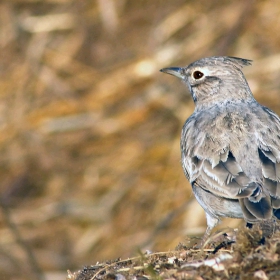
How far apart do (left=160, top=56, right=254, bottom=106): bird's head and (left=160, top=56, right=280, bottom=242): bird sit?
1 cm

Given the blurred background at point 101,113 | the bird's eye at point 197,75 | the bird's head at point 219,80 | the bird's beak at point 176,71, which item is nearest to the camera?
the bird's head at point 219,80

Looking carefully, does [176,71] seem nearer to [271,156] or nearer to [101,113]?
[271,156]

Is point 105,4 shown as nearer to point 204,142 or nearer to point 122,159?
point 122,159

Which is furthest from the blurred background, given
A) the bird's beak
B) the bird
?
the bird

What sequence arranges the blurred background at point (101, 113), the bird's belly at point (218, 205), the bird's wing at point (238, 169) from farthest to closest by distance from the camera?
the blurred background at point (101, 113)
the bird's belly at point (218, 205)
the bird's wing at point (238, 169)

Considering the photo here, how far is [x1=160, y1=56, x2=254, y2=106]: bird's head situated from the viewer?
945 centimetres

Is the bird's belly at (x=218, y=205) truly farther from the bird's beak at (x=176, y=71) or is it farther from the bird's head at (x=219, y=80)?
the bird's beak at (x=176, y=71)

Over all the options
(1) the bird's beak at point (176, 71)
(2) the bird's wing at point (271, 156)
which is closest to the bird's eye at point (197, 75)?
(1) the bird's beak at point (176, 71)

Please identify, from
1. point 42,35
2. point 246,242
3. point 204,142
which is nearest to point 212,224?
point 204,142

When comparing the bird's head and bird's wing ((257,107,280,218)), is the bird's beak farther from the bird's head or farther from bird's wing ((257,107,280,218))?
bird's wing ((257,107,280,218))

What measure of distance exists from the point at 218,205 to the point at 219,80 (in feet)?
8.23

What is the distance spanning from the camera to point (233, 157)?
750 cm

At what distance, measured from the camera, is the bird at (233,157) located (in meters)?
6.98

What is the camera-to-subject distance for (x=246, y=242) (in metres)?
5.70
